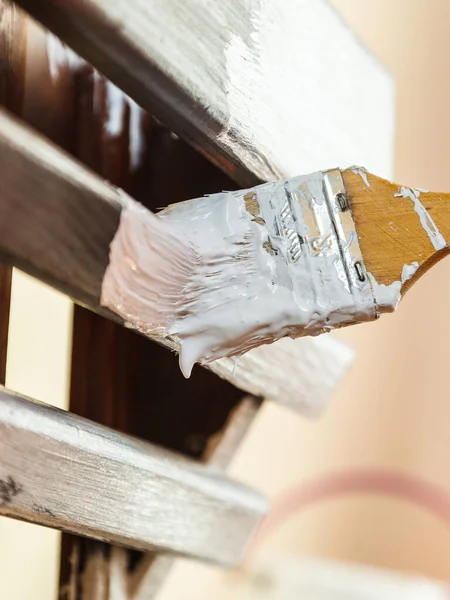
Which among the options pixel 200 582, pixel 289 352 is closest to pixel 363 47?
pixel 289 352

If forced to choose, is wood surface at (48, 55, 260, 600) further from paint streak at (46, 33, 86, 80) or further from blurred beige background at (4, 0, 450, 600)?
blurred beige background at (4, 0, 450, 600)

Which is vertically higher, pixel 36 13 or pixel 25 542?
pixel 36 13

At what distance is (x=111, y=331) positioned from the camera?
0.47 meters

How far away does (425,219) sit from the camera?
293 millimetres

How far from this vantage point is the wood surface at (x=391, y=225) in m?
0.29

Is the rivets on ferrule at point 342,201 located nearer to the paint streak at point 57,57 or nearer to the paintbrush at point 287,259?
the paintbrush at point 287,259

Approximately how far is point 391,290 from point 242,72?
128 mm

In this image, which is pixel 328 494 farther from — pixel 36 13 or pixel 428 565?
pixel 36 13

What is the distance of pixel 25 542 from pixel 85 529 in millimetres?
276

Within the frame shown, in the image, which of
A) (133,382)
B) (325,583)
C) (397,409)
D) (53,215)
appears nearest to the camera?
(53,215)

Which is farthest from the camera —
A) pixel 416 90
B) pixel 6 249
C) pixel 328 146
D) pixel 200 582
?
pixel 416 90

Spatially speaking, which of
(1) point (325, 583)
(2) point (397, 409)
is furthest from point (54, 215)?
(2) point (397, 409)

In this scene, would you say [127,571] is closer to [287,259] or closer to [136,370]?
[136,370]

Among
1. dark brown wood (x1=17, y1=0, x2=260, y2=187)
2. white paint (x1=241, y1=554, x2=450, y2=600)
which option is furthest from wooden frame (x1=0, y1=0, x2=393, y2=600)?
white paint (x1=241, y1=554, x2=450, y2=600)
